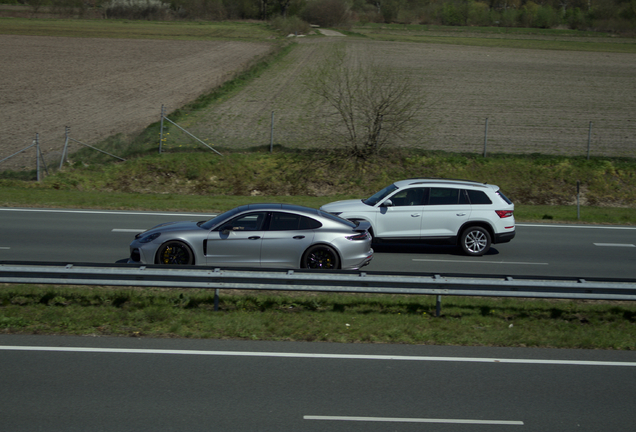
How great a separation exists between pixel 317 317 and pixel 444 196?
6552 mm

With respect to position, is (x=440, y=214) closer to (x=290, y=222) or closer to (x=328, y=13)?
(x=290, y=222)

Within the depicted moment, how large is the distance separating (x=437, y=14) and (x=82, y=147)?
3548 inches

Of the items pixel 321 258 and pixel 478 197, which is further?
pixel 478 197

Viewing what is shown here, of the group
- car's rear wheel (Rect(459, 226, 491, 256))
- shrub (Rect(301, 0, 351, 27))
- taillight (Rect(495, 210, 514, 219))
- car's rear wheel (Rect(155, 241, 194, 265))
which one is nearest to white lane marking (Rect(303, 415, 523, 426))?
car's rear wheel (Rect(155, 241, 194, 265))

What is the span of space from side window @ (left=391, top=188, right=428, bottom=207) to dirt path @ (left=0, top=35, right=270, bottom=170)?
16022 millimetres

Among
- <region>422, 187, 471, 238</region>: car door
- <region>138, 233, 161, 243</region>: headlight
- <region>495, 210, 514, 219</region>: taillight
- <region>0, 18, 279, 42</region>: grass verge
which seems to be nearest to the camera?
<region>138, 233, 161, 243</region>: headlight

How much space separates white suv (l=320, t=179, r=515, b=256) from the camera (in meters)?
14.2

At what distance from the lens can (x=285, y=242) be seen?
11.2 meters

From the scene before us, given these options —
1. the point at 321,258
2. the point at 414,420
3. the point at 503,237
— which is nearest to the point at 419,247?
the point at 503,237

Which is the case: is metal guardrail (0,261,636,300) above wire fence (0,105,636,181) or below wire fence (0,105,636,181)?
below

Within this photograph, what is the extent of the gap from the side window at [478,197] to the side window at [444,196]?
0.94 ft

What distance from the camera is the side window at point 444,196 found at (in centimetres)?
1445

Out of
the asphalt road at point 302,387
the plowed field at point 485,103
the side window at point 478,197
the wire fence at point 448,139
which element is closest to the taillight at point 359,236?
the asphalt road at point 302,387

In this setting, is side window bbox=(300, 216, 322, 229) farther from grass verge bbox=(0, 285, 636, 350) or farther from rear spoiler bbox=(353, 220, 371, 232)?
grass verge bbox=(0, 285, 636, 350)
